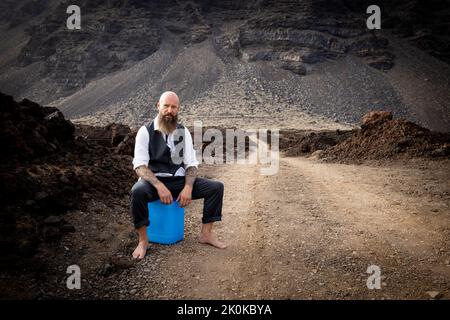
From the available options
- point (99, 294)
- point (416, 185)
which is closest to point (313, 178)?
point (416, 185)

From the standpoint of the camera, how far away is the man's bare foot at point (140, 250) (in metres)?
4.01

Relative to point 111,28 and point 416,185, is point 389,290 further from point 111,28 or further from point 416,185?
point 111,28

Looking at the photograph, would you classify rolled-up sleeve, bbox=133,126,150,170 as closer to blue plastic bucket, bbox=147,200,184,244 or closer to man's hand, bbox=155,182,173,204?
man's hand, bbox=155,182,173,204

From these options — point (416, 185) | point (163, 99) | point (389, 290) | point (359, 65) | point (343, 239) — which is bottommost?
point (359, 65)

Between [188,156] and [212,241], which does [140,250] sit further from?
[188,156]

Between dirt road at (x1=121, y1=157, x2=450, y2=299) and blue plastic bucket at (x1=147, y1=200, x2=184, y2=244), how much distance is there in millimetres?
134

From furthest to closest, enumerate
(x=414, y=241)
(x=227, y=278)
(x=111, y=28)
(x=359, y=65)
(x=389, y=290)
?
(x=111, y=28) → (x=359, y=65) → (x=414, y=241) → (x=227, y=278) → (x=389, y=290)

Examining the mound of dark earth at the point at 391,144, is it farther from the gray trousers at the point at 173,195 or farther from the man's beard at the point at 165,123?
the man's beard at the point at 165,123

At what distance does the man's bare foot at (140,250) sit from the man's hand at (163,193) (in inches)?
23.3

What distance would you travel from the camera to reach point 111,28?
69750 mm

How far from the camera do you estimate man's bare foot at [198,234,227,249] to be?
172 inches

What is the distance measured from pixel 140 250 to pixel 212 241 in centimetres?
88

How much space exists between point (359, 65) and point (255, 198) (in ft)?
206

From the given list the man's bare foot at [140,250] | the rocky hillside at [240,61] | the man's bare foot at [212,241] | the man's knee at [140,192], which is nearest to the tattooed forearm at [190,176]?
the man's knee at [140,192]
